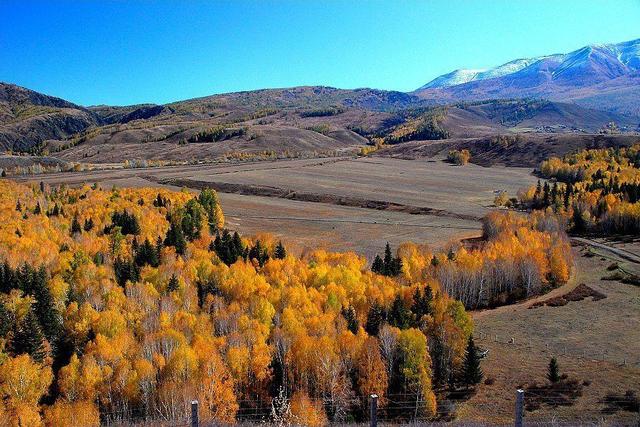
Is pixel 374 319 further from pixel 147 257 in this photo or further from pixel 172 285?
pixel 147 257

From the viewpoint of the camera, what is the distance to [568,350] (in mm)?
60562

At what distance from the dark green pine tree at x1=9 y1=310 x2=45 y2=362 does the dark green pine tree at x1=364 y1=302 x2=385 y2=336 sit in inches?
1270

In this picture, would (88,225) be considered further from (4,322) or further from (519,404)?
(519,404)

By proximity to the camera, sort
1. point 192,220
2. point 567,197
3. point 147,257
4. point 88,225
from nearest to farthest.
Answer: point 147,257 → point 88,225 → point 192,220 → point 567,197

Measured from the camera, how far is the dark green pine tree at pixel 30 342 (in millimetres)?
51406

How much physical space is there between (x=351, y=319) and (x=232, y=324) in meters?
12.7

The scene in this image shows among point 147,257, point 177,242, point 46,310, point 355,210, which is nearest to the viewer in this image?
point 46,310

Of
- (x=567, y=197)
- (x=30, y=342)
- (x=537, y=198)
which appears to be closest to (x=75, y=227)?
(x=30, y=342)

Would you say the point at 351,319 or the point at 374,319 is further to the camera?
the point at 374,319

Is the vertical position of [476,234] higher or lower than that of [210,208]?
lower

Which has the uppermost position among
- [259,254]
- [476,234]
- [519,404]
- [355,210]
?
[519,404]

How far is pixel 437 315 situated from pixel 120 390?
32.2 meters

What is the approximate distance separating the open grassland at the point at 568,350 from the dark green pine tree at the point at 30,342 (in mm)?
38350

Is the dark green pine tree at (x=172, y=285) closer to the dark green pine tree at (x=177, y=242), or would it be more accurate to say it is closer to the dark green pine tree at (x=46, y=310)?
the dark green pine tree at (x=46, y=310)
